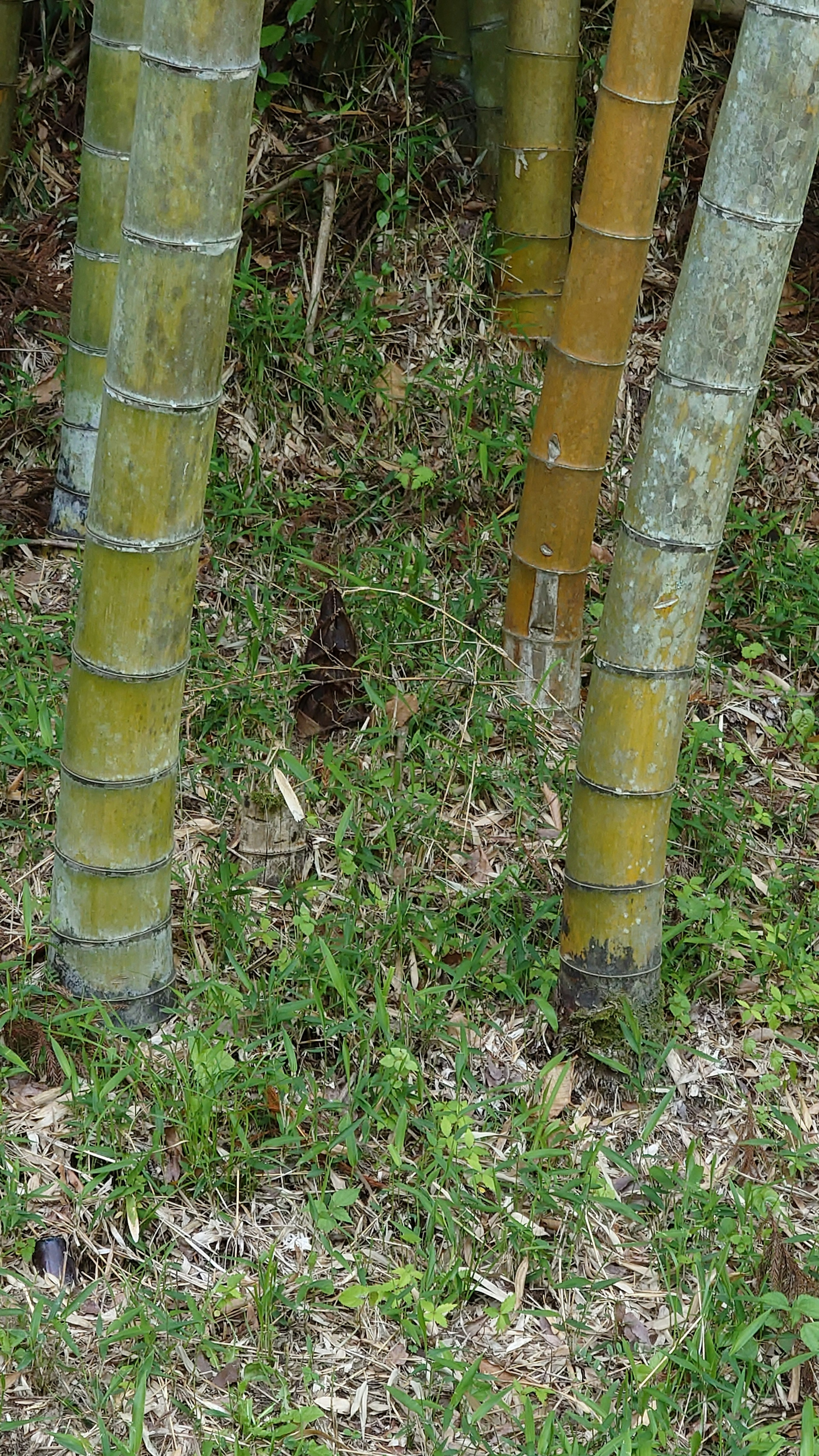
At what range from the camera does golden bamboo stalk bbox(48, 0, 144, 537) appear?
120 inches

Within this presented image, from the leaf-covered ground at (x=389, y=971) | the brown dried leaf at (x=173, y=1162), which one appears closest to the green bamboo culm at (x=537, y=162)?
the leaf-covered ground at (x=389, y=971)

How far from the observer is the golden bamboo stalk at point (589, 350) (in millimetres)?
2824

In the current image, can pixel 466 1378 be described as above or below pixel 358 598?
below

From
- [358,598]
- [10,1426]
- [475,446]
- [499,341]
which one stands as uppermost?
[499,341]

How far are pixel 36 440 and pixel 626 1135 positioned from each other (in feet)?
8.74

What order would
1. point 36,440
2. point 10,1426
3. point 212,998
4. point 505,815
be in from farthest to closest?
point 36,440 < point 505,815 < point 212,998 < point 10,1426

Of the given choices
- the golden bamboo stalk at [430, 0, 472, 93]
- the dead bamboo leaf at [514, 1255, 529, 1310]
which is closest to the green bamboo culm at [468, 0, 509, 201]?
the golden bamboo stalk at [430, 0, 472, 93]

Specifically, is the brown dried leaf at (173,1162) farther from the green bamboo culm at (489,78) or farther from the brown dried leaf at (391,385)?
the green bamboo culm at (489,78)

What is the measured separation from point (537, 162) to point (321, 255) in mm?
750

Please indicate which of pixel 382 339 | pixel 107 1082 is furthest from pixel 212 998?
pixel 382 339

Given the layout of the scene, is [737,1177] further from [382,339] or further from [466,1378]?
[382,339]

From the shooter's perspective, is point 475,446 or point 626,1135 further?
point 475,446

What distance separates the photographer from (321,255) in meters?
4.31

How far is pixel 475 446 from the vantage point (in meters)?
4.13
